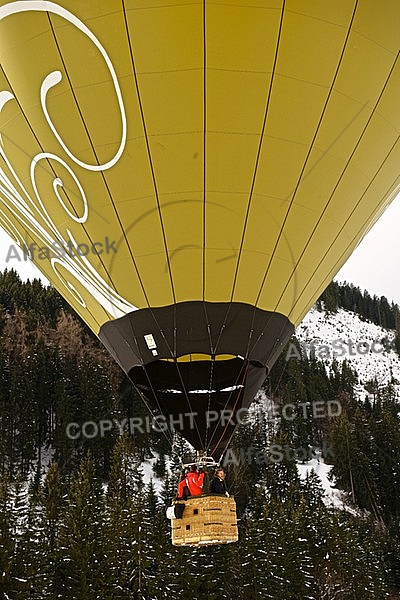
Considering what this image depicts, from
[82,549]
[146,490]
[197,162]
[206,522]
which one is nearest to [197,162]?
[197,162]

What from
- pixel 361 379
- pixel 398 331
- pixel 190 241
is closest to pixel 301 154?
pixel 190 241

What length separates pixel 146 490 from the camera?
30156mm

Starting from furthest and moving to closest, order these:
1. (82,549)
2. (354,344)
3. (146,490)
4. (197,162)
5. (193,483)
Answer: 1. (354,344)
2. (146,490)
3. (82,549)
4. (193,483)
5. (197,162)

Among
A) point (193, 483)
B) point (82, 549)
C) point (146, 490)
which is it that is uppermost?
point (146, 490)

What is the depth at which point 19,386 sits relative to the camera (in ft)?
123

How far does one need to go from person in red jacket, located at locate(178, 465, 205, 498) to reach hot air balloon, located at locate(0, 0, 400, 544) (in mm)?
425

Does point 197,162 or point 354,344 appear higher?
point 354,344

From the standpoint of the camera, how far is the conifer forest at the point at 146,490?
20703 mm

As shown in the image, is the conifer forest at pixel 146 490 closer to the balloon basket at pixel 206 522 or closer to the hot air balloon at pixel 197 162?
the hot air balloon at pixel 197 162

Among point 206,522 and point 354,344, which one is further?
point 354,344

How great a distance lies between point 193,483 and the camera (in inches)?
198

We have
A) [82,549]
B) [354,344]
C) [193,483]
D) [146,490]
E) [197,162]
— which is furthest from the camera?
[354,344]

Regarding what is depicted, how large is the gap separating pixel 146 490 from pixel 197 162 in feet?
88.5

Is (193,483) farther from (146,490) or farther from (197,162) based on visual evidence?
(146,490)
